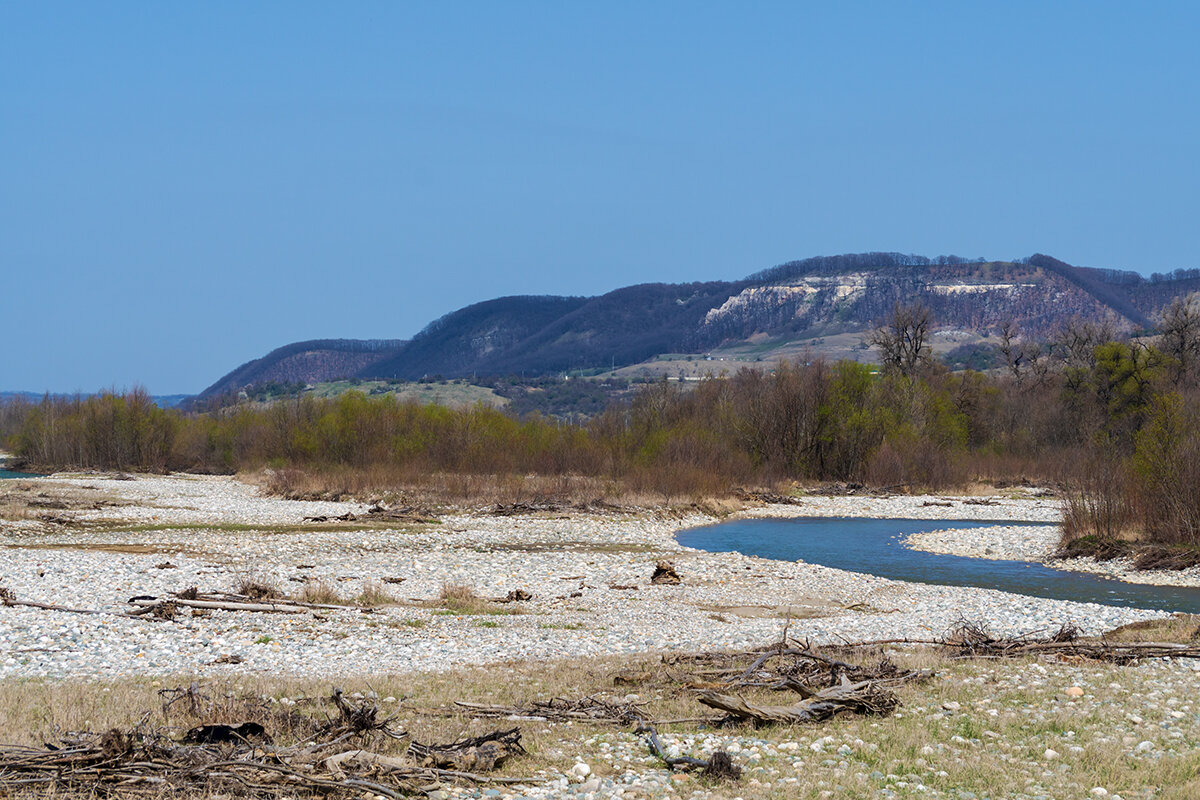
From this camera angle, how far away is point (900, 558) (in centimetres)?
3031

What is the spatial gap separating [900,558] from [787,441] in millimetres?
31198

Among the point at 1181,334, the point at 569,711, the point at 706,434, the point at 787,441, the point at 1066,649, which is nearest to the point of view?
the point at 569,711

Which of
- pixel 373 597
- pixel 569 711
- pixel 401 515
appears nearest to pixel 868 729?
pixel 569 711

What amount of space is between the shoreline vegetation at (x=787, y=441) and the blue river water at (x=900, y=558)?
2677 mm

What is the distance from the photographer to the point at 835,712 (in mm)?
9977

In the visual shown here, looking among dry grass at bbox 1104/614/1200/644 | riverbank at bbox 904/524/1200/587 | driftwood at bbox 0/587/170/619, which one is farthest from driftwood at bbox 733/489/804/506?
driftwood at bbox 0/587/170/619

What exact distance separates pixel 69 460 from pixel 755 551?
62.9 metres

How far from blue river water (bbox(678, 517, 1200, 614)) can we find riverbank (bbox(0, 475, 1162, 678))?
176cm

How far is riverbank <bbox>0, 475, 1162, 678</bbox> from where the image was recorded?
44.4ft

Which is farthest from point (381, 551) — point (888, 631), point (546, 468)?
point (546, 468)

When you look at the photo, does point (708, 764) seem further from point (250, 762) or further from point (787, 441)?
point (787, 441)

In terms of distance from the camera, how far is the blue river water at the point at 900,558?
2323cm

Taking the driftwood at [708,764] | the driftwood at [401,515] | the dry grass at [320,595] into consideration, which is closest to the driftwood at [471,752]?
the driftwood at [708,764]

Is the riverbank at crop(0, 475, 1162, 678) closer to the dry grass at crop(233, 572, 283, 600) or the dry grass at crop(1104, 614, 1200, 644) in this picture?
the dry grass at crop(233, 572, 283, 600)
